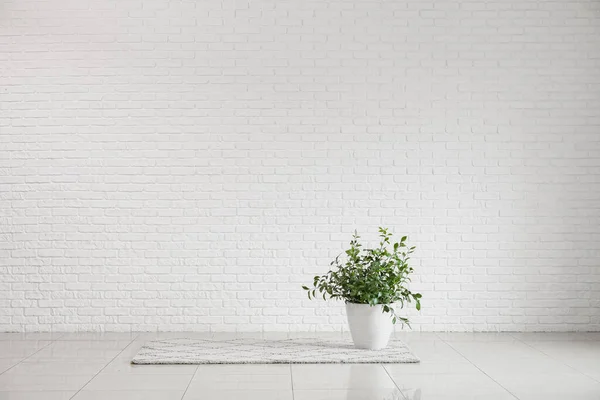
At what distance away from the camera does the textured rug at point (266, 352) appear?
4.66 metres

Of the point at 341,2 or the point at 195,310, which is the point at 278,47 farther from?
the point at 195,310

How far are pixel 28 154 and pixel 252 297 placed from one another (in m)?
2.15

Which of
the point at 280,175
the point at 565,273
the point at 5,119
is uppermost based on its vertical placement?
the point at 5,119

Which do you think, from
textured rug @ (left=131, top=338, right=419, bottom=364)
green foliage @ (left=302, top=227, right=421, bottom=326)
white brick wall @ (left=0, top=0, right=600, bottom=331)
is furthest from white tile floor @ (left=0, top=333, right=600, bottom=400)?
white brick wall @ (left=0, top=0, right=600, bottom=331)

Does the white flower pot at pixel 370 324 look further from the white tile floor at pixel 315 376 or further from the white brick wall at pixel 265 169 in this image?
the white brick wall at pixel 265 169

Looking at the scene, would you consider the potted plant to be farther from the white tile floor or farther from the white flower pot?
the white tile floor

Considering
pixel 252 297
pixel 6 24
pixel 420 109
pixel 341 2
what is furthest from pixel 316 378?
pixel 6 24

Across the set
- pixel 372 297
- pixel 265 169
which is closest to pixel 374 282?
pixel 372 297

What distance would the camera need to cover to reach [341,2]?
5.97 meters

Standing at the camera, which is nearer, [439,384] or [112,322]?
[439,384]

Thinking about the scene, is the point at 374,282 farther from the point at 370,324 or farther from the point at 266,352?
the point at 266,352

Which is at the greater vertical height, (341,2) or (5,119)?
(341,2)

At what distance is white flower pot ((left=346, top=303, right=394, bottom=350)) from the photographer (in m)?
4.98

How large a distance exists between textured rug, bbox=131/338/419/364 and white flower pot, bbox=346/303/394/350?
0.07 m
